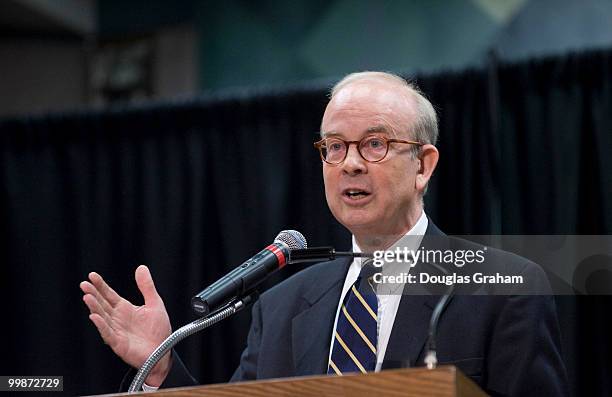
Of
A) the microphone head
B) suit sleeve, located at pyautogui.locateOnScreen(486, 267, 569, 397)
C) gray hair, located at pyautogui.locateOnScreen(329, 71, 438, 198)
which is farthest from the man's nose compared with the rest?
suit sleeve, located at pyautogui.locateOnScreen(486, 267, 569, 397)

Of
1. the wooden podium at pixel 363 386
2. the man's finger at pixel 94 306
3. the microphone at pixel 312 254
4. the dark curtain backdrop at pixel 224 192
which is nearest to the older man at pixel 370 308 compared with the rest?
the man's finger at pixel 94 306

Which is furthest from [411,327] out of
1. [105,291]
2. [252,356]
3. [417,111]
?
[105,291]

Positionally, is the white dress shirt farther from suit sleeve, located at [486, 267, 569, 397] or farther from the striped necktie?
suit sleeve, located at [486, 267, 569, 397]

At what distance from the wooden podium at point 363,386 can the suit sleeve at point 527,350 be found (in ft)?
1.54

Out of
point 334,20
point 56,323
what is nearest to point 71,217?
point 56,323

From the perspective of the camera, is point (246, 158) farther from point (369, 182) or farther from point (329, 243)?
point (369, 182)

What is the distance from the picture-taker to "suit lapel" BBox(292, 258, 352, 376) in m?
2.17

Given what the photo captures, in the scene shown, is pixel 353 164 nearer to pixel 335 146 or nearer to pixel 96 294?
pixel 335 146

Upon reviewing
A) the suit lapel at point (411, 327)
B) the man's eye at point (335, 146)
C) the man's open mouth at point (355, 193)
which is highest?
the man's eye at point (335, 146)

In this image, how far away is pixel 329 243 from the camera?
4008 millimetres

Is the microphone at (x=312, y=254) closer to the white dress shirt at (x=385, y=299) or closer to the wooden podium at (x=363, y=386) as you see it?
the white dress shirt at (x=385, y=299)

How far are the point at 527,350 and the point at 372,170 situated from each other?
1.87ft

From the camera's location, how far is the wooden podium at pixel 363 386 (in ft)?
4.32

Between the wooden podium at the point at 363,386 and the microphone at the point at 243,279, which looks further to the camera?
the microphone at the point at 243,279
